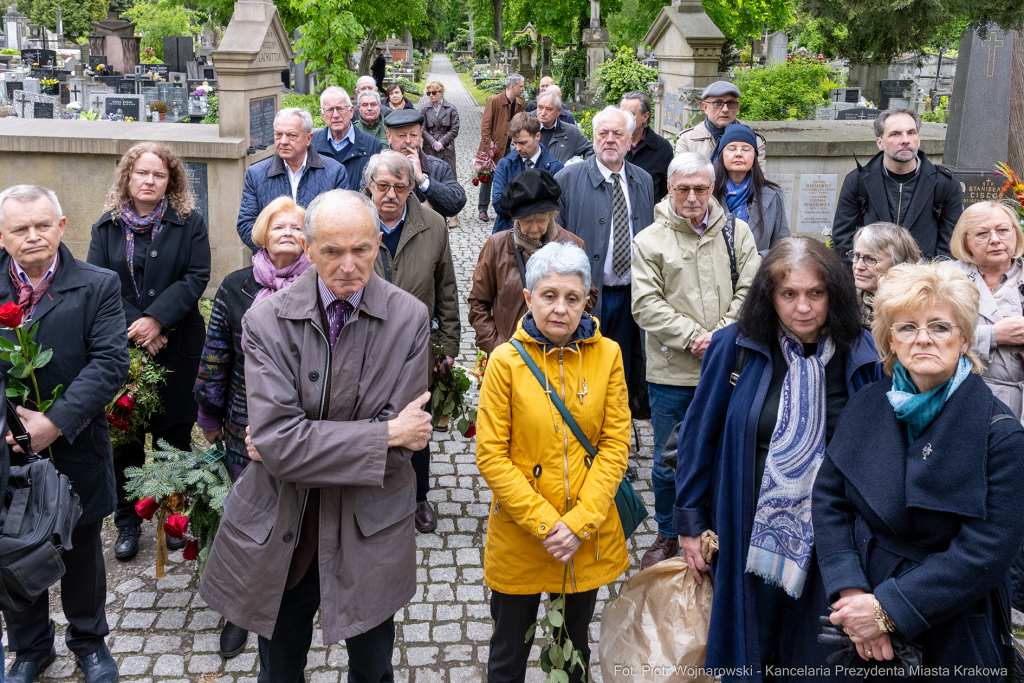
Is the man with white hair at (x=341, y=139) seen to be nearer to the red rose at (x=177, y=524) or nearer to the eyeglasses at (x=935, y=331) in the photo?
the red rose at (x=177, y=524)

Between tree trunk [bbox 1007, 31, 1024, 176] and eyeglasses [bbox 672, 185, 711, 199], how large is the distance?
218 inches

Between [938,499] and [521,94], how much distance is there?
10.5 m

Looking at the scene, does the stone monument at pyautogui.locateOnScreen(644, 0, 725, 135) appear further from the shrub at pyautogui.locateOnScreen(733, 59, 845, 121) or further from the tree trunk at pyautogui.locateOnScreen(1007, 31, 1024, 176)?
the tree trunk at pyautogui.locateOnScreen(1007, 31, 1024, 176)

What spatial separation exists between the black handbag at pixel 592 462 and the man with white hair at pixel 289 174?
2998 mm

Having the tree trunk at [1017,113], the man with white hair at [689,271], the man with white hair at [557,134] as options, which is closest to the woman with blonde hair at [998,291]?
the man with white hair at [689,271]

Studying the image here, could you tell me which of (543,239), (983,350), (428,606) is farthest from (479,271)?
(983,350)

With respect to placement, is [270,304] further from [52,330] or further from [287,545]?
[52,330]

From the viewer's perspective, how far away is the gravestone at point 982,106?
848 centimetres

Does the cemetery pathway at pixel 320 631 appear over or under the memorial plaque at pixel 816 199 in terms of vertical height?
under

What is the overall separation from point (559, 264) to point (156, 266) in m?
2.62

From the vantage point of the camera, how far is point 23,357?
3.65m

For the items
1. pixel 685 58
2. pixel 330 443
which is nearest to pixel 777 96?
pixel 685 58

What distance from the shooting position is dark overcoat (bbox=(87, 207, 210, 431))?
4.81 m

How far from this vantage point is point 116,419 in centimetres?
461
